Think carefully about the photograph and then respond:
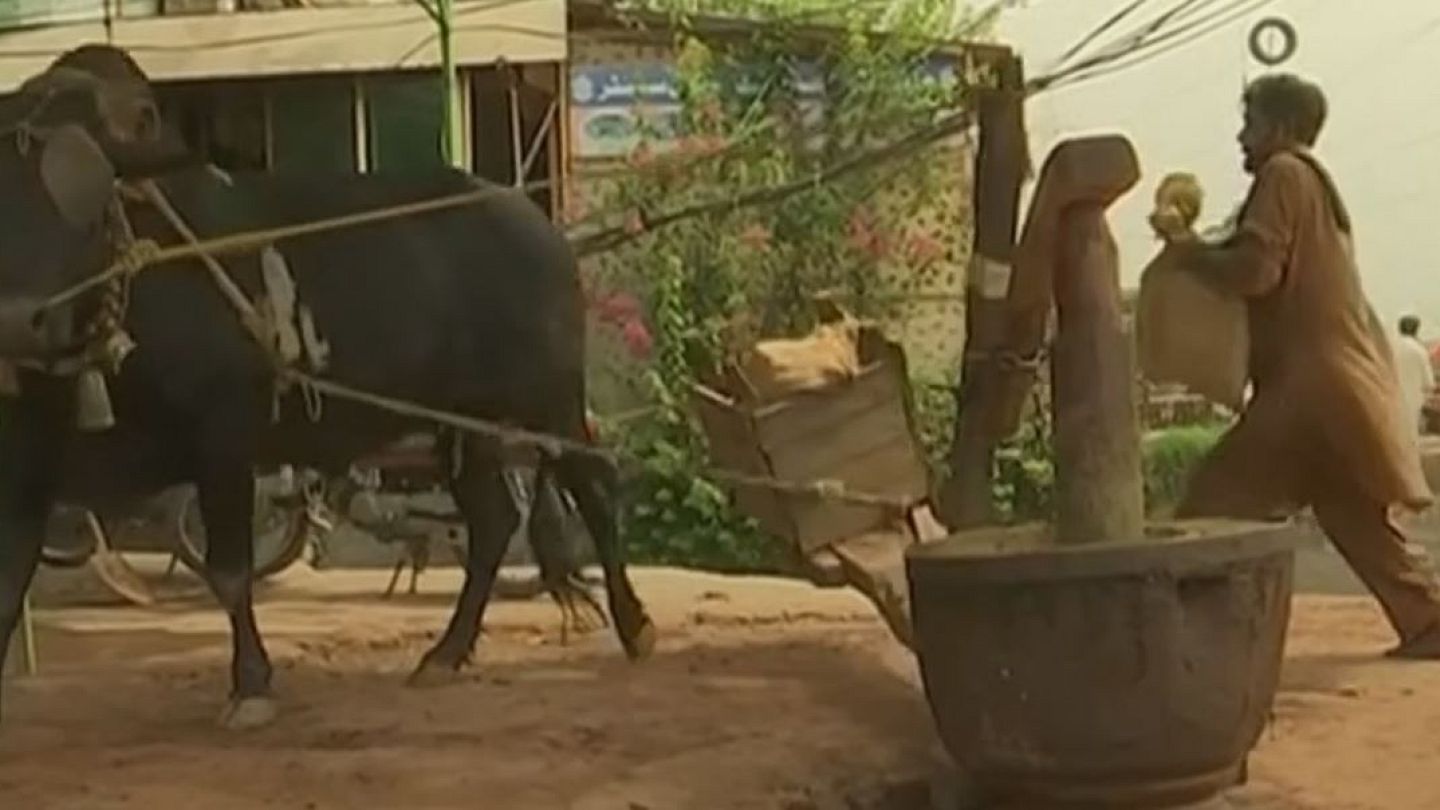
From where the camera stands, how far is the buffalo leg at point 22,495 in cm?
829

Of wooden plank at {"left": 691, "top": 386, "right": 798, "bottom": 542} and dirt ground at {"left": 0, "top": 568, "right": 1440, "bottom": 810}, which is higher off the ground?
wooden plank at {"left": 691, "top": 386, "right": 798, "bottom": 542}

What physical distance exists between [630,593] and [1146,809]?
3.79 meters

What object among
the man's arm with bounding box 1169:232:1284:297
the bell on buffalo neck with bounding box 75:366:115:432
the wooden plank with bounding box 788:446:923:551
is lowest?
the wooden plank with bounding box 788:446:923:551

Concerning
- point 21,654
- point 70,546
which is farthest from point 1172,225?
point 70,546

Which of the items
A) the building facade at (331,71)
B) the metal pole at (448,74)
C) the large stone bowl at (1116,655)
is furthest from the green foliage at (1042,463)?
the large stone bowl at (1116,655)

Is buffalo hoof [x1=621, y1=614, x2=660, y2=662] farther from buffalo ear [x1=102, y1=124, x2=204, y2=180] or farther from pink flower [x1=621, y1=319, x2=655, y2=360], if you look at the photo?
pink flower [x1=621, y1=319, x2=655, y2=360]

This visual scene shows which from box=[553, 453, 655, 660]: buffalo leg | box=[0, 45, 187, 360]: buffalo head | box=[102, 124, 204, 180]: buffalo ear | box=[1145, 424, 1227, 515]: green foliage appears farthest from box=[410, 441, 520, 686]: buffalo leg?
box=[1145, 424, 1227, 515]: green foliage

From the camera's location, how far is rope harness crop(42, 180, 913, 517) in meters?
7.55

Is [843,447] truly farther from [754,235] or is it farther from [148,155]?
[754,235]

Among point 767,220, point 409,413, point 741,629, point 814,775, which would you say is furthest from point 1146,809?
point 767,220

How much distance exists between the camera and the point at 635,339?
17.5 m

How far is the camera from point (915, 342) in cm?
1866

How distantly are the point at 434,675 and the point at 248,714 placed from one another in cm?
102

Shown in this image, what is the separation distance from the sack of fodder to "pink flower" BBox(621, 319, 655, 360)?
29.7 ft
